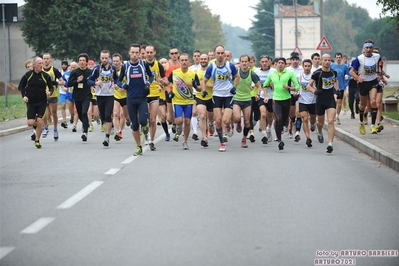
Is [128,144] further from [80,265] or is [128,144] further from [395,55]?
[395,55]

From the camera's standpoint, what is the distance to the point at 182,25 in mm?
101438

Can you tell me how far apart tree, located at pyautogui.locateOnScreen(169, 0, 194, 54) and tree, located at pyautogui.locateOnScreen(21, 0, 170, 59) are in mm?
35087

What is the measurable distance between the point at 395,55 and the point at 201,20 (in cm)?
5363

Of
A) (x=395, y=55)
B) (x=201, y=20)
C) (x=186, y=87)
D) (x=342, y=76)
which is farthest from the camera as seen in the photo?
(x=201, y=20)

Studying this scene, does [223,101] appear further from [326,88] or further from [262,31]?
[262,31]

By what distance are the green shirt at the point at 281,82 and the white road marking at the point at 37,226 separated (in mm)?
10312

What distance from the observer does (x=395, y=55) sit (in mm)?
108500

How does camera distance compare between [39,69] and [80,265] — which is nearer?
[80,265]

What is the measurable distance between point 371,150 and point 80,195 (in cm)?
742

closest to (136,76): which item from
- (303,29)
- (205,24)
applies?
(303,29)

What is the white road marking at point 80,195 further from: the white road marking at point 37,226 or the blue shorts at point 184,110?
the blue shorts at point 184,110

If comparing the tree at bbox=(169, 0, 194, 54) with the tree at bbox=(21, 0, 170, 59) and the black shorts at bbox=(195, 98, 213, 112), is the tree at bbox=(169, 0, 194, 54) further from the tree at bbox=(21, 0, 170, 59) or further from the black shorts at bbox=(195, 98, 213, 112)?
the black shorts at bbox=(195, 98, 213, 112)

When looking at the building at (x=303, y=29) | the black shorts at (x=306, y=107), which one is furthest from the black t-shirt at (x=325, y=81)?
the building at (x=303, y=29)

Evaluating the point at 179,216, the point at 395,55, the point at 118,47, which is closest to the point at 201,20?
the point at 395,55
